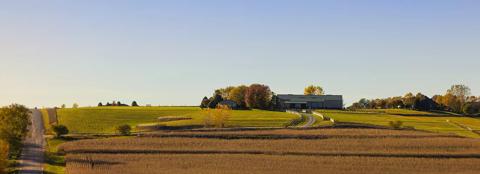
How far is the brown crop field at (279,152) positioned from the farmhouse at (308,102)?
293 ft

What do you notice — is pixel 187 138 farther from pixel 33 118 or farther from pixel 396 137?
pixel 33 118

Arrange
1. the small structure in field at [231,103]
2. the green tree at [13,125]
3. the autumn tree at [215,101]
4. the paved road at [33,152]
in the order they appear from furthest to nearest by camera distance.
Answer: the autumn tree at [215,101], the small structure in field at [231,103], the green tree at [13,125], the paved road at [33,152]

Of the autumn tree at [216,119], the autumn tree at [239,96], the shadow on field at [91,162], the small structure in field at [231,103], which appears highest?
the autumn tree at [239,96]

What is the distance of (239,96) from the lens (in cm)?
17325

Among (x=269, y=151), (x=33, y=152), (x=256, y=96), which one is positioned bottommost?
(x=269, y=151)

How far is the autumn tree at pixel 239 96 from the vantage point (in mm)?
172375

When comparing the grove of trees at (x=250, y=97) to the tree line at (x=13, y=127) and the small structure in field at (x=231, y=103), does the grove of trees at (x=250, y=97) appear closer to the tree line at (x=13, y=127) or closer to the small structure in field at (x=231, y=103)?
the small structure in field at (x=231, y=103)

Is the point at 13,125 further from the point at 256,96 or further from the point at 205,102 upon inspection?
the point at 205,102

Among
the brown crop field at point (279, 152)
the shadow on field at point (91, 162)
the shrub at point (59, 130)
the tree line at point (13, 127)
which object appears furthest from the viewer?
the shrub at point (59, 130)

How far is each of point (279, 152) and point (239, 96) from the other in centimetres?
9184

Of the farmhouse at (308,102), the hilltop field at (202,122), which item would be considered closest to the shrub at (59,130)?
the hilltop field at (202,122)

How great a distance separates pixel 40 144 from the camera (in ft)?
313

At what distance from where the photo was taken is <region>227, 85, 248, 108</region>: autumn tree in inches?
6786

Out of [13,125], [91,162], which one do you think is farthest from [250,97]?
[91,162]
